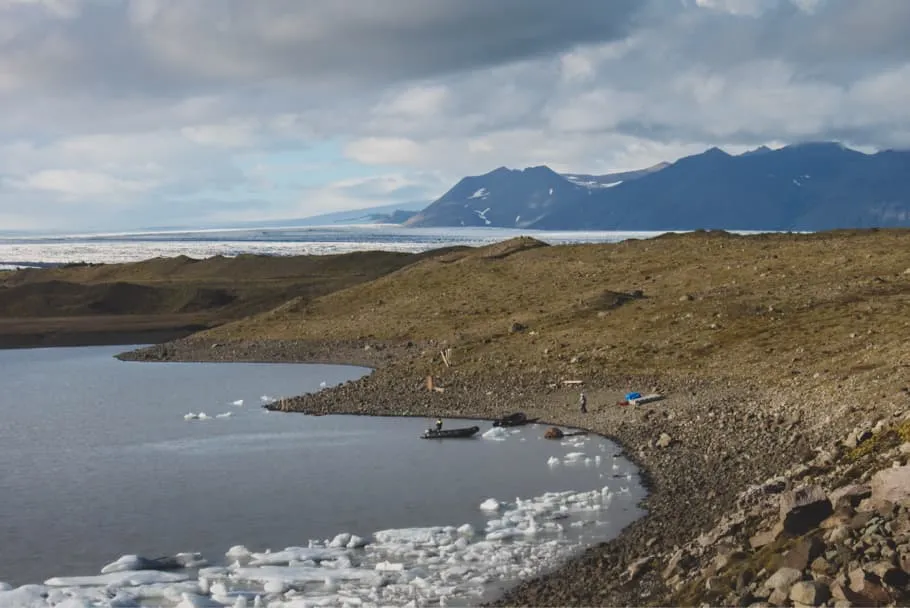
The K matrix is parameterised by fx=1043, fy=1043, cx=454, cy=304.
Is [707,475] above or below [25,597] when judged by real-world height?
above

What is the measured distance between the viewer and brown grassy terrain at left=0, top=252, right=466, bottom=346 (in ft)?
302

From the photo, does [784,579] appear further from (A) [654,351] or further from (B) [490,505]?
(A) [654,351]

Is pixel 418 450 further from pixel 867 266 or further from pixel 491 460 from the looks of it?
pixel 867 266

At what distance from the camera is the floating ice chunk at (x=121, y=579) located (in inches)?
945

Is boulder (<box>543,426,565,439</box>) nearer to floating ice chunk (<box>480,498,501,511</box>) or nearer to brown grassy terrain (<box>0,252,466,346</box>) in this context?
floating ice chunk (<box>480,498,501,511</box>)

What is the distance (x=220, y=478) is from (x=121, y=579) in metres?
11.7

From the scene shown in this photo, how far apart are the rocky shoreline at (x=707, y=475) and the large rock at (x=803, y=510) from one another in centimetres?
4

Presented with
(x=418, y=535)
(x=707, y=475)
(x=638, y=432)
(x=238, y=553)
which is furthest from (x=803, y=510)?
(x=638, y=432)

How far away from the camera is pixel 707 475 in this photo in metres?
31.0

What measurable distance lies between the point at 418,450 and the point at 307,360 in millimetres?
31867

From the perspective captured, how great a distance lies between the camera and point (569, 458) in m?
36.4

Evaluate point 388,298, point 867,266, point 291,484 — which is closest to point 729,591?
point 291,484

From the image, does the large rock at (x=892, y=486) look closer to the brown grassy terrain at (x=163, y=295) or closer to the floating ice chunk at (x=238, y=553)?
the floating ice chunk at (x=238, y=553)

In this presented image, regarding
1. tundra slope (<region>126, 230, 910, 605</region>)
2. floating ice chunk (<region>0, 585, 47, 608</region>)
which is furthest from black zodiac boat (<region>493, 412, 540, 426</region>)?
floating ice chunk (<region>0, 585, 47, 608</region>)
